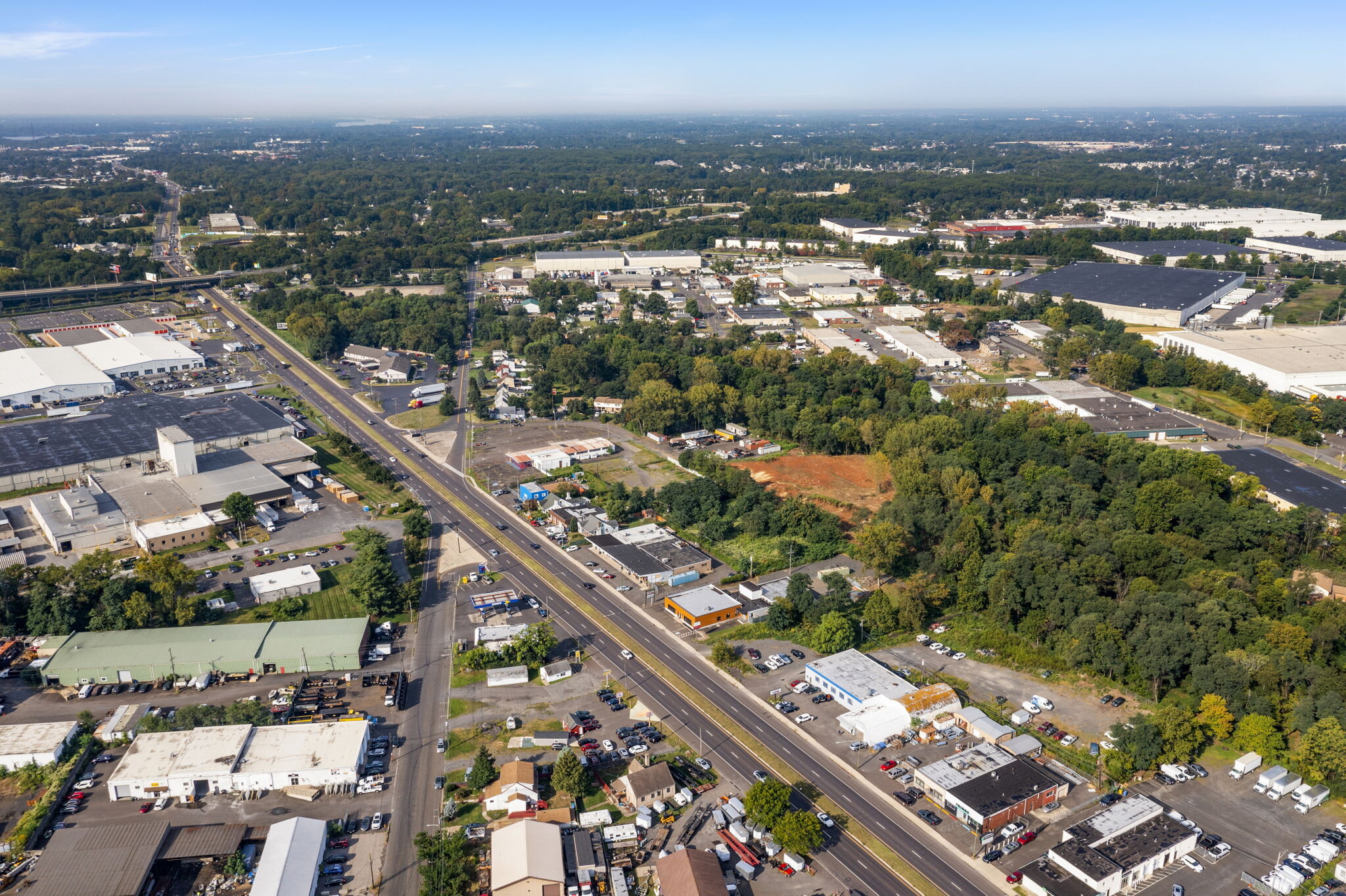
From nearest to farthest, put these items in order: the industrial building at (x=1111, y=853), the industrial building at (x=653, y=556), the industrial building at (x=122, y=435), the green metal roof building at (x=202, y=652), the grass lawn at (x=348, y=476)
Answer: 1. the industrial building at (x=1111, y=853)
2. the green metal roof building at (x=202, y=652)
3. the industrial building at (x=653, y=556)
4. the grass lawn at (x=348, y=476)
5. the industrial building at (x=122, y=435)

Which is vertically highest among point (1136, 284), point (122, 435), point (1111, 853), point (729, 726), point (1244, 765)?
point (1136, 284)

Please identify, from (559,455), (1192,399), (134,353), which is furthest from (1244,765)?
(134,353)

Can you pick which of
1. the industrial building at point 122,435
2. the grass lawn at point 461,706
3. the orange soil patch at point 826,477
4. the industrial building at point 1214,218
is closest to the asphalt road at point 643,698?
the grass lawn at point 461,706

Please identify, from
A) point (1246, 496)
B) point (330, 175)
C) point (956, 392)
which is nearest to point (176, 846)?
point (1246, 496)

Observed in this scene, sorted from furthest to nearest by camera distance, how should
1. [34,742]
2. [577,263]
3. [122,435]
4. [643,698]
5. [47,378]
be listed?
[577,263] < [47,378] < [122,435] < [643,698] < [34,742]

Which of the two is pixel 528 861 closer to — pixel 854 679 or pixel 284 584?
pixel 854 679

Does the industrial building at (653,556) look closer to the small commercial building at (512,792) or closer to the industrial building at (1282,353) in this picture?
the small commercial building at (512,792)

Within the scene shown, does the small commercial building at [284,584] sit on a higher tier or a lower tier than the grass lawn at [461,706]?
higher
